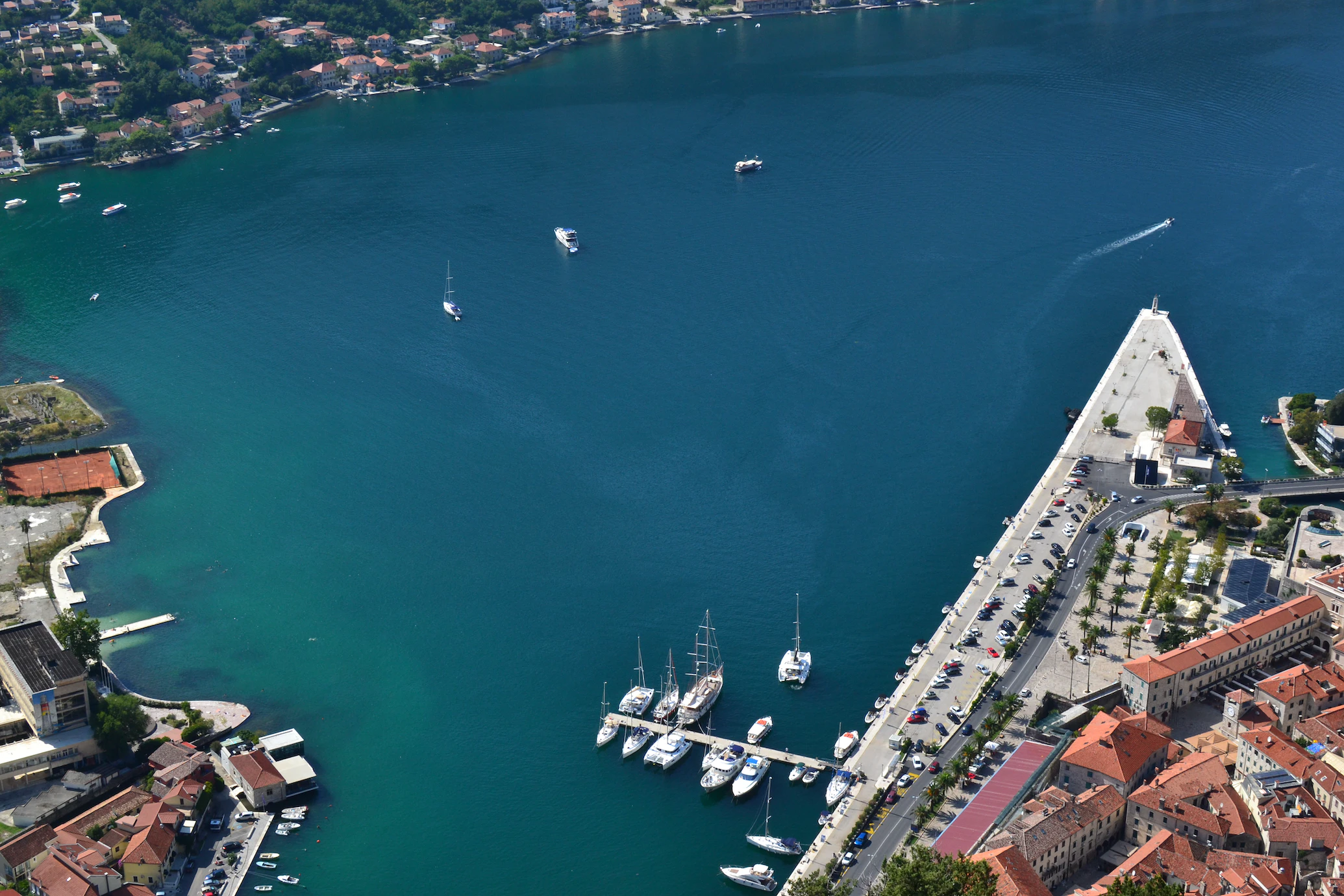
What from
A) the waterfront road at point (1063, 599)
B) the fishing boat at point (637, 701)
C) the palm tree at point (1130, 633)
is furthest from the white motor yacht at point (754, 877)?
the palm tree at point (1130, 633)

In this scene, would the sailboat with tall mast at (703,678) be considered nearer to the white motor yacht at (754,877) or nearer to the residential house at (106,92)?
the white motor yacht at (754,877)

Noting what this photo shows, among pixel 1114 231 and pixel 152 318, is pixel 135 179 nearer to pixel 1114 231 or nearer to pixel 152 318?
pixel 152 318

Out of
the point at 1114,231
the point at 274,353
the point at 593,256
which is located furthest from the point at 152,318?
the point at 1114,231

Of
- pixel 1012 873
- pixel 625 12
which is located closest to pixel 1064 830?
pixel 1012 873

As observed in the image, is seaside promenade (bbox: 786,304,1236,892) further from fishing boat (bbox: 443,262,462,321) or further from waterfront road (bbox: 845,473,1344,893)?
fishing boat (bbox: 443,262,462,321)

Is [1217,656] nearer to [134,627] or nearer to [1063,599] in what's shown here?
[1063,599]

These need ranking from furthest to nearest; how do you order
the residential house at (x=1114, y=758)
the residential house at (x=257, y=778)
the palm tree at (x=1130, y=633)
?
the palm tree at (x=1130, y=633), the residential house at (x=257, y=778), the residential house at (x=1114, y=758)

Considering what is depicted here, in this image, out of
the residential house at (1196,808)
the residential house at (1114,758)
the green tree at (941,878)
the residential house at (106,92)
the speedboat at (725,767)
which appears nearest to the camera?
the green tree at (941,878)
